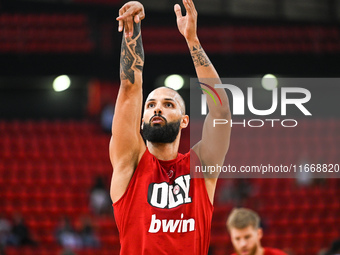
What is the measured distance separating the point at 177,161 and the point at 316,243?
863cm

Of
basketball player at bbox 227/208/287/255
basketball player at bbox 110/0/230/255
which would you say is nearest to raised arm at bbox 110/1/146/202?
basketball player at bbox 110/0/230/255

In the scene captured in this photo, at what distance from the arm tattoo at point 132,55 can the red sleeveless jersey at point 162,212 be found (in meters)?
0.57

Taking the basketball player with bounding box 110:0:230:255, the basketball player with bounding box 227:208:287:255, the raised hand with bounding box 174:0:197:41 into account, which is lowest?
the basketball player with bounding box 227:208:287:255

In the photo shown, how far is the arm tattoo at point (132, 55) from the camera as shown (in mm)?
3424

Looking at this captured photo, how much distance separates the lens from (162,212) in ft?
10.4

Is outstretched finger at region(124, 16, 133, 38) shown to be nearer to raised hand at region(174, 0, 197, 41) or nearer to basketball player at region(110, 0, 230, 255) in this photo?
basketball player at region(110, 0, 230, 255)

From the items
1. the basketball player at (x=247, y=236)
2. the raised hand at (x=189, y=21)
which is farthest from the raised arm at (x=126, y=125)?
the basketball player at (x=247, y=236)

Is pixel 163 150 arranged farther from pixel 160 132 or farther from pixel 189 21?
pixel 189 21

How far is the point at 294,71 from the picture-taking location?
1195cm

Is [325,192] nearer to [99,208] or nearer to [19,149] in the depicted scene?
[99,208]

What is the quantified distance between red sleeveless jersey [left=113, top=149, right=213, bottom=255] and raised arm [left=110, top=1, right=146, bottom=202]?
55mm

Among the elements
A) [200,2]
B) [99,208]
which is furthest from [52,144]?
[200,2]

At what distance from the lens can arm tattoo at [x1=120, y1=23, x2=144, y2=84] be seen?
3.42m

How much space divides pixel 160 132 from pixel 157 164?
0.21 meters
